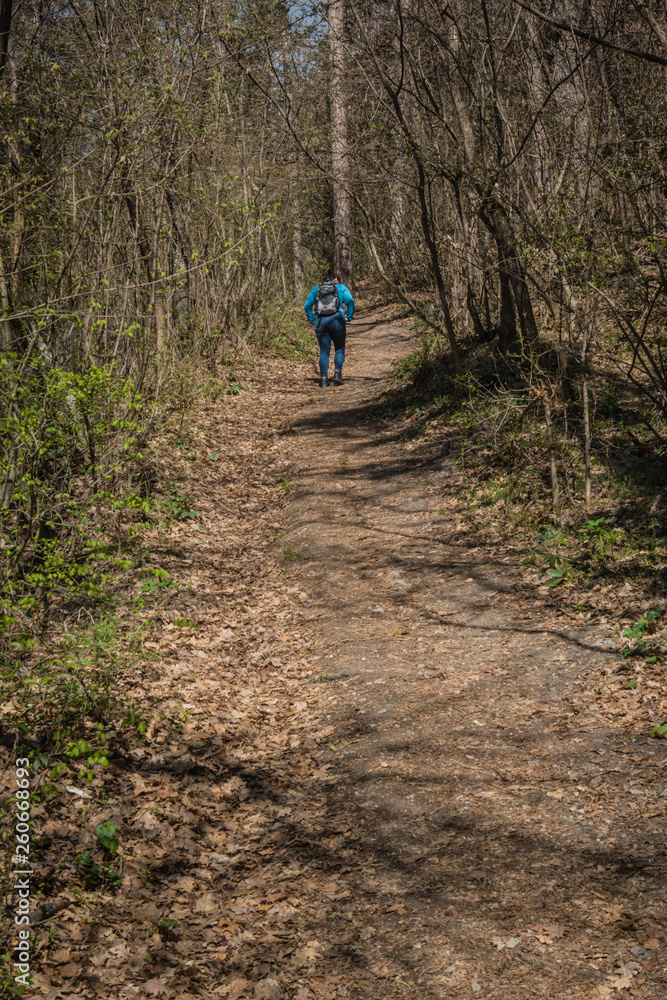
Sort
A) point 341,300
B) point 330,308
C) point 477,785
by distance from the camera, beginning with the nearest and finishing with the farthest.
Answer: point 477,785, point 330,308, point 341,300

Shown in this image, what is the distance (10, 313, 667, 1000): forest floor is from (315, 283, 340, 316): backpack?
255 inches

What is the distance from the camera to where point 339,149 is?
19.5 metres

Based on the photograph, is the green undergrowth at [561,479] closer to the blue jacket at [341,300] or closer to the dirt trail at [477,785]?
the dirt trail at [477,785]

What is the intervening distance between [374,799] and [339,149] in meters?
18.7

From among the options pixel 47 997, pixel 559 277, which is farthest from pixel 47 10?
pixel 47 997

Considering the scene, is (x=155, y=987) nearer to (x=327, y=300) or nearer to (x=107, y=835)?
(x=107, y=835)

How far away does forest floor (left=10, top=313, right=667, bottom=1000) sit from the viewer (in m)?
3.35

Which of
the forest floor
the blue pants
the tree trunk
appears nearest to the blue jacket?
the blue pants

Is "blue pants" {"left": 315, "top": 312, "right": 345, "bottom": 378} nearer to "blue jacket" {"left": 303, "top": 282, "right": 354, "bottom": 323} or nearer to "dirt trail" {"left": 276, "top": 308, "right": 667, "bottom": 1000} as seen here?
"blue jacket" {"left": 303, "top": 282, "right": 354, "bottom": 323}

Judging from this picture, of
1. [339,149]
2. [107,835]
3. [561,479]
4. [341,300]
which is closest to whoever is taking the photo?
[107,835]

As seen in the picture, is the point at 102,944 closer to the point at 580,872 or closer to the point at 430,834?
the point at 430,834

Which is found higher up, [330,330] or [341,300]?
[341,300]

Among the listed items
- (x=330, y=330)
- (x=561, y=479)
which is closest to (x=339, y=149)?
(x=330, y=330)

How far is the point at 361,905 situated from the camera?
148 inches
